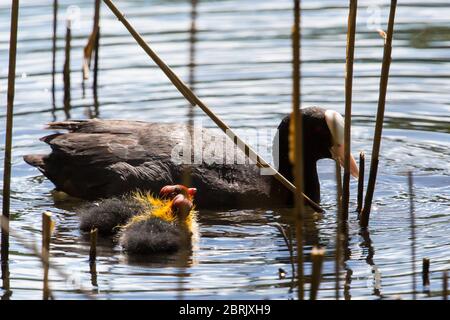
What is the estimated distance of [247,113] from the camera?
352 inches

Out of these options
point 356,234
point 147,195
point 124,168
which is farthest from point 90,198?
point 356,234

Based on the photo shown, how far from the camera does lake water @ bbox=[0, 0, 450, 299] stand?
5.34 m

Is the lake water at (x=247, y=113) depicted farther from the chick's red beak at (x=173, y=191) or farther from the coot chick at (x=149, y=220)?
the chick's red beak at (x=173, y=191)

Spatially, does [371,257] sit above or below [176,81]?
below

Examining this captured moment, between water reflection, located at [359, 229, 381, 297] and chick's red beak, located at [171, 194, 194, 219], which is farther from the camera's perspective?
chick's red beak, located at [171, 194, 194, 219]

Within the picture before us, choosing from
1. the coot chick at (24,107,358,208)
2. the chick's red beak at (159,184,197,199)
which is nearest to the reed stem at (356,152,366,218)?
the coot chick at (24,107,358,208)

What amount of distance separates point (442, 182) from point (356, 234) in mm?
1379

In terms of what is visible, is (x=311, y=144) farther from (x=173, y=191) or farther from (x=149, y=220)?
(x=149, y=220)

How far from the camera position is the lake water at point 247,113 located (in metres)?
5.34

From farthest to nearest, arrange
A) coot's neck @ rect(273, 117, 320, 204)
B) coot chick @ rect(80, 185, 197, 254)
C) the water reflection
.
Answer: coot's neck @ rect(273, 117, 320, 204)
coot chick @ rect(80, 185, 197, 254)
the water reflection

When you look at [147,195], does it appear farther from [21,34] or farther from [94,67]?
[21,34]

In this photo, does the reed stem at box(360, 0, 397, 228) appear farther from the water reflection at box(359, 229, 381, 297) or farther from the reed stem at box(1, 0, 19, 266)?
the reed stem at box(1, 0, 19, 266)

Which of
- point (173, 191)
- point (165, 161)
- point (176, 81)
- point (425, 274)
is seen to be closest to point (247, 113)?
point (165, 161)

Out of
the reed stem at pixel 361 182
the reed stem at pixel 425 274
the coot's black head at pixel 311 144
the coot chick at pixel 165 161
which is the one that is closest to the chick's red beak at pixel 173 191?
the coot chick at pixel 165 161
